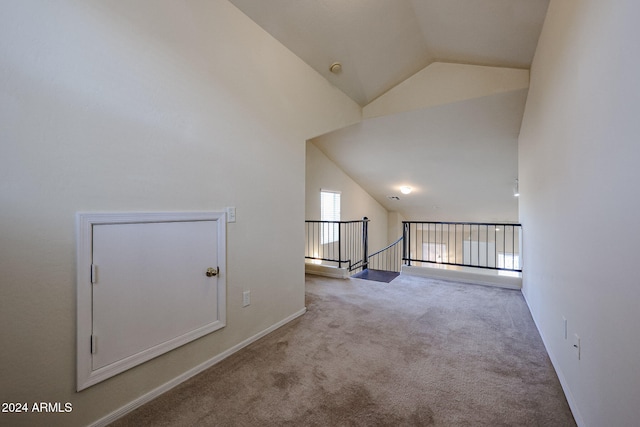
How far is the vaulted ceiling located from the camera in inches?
100.0

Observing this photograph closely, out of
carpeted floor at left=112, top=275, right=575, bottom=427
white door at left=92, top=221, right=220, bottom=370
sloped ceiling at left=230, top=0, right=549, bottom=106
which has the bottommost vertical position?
carpeted floor at left=112, top=275, right=575, bottom=427

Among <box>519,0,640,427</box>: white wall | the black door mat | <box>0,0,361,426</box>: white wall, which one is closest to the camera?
<box>519,0,640,427</box>: white wall

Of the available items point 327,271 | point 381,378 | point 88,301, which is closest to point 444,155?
point 327,271

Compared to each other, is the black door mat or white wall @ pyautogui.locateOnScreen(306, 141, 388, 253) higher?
white wall @ pyautogui.locateOnScreen(306, 141, 388, 253)

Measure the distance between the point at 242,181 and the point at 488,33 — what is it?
280 cm

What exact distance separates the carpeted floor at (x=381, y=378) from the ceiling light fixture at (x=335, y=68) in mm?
2785

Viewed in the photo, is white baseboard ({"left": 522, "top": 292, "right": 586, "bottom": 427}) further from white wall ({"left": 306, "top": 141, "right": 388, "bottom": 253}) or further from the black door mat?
white wall ({"left": 306, "top": 141, "right": 388, "bottom": 253})

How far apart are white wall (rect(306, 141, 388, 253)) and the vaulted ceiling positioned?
266 millimetres

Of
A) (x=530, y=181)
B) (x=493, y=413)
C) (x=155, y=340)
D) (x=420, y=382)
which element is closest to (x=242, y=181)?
(x=155, y=340)

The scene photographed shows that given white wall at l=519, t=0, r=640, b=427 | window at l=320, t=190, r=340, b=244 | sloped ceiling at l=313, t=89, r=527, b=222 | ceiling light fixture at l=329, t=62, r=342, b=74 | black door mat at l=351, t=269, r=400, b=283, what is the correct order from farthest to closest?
window at l=320, t=190, r=340, b=244 → black door mat at l=351, t=269, r=400, b=283 → sloped ceiling at l=313, t=89, r=527, b=222 → ceiling light fixture at l=329, t=62, r=342, b=74 → white wall at l=519, t=0, r=640, b=427

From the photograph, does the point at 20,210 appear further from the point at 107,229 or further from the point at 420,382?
the point at 420,382

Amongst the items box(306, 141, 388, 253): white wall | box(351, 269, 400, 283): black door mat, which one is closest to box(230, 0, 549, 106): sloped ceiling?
box(306, 141, 388, 253): white wall

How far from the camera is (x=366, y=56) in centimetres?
321

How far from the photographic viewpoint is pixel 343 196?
6805 millimetres
